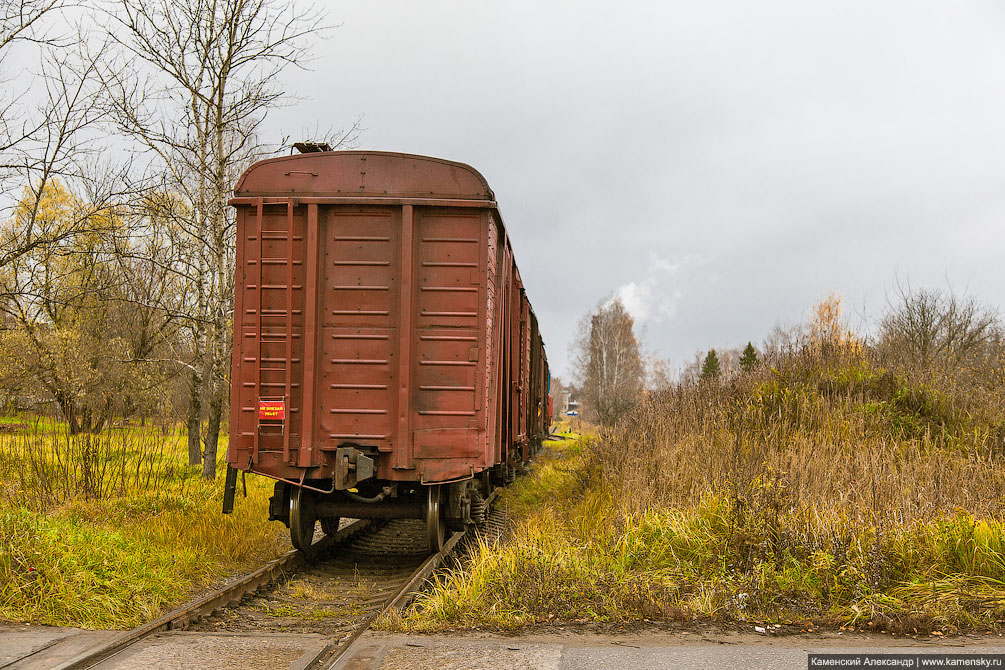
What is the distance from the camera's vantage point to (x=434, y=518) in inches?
289

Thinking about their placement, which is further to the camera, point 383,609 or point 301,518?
point 301,518

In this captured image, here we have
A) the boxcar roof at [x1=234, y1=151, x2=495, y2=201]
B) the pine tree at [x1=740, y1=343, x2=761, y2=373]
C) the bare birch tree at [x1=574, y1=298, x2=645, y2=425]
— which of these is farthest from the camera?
the bare birch tree at [x1=574, y1=298, x2=645, y2=425]

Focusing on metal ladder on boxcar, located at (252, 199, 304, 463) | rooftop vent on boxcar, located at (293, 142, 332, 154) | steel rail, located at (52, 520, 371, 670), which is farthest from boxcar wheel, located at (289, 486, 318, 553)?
rooftop vent on boxcar, located at (293, 142, 332, 154)

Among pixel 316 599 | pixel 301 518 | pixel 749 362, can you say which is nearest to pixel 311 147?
pixel 301 518

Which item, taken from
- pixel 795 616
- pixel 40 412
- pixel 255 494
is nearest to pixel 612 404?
pixel 255 494

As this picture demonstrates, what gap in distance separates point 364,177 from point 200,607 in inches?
155

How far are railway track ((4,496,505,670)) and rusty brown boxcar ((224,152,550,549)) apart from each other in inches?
37.5

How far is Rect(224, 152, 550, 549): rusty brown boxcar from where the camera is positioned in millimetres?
6871

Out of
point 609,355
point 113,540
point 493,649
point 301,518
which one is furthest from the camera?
point 609,355

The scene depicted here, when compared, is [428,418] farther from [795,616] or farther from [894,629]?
[894,629]

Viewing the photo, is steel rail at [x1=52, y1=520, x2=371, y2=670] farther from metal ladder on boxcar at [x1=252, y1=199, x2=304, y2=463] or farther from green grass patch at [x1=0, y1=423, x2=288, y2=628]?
metal ladder on boxcar at [x1=252, y1=199, x2=304, y2=463]

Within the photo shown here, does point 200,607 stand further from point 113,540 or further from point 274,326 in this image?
point 274,326

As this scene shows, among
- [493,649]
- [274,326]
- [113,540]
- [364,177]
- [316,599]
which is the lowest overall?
[316,599]

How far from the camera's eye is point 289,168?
23.4 ft
